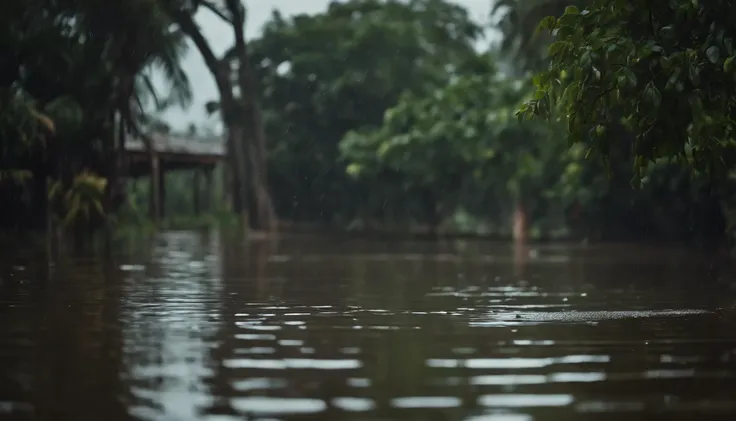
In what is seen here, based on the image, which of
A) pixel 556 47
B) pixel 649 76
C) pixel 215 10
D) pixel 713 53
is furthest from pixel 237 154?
pixel 713 53

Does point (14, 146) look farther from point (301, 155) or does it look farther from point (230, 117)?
point (301, 155)

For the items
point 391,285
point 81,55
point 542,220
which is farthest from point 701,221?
point 391,285

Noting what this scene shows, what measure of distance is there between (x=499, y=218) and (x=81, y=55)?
2915 cm

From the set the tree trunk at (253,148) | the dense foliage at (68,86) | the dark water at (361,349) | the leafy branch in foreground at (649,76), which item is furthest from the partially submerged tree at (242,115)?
the leafy branch in foreground at (649,76)

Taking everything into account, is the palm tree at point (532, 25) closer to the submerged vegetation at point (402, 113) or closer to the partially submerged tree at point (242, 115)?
the submerged vegetation at point (402, 113)

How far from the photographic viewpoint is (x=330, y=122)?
166 ft

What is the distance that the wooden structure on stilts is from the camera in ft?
128

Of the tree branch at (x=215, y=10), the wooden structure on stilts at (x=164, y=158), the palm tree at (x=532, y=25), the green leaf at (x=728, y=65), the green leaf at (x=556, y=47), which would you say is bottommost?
the green leaf at (x=728, y=65)

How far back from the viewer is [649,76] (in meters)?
8.73

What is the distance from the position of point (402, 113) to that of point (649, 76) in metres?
34.5

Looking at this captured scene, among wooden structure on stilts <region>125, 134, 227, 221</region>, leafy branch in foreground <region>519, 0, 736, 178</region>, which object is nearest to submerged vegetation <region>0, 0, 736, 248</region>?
leafy branch in foreground <region>519, 0, 736, 178</region>

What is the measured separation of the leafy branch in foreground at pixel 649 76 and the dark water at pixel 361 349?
1.42m

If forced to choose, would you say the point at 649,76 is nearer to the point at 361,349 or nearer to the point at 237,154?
the point at 361,349

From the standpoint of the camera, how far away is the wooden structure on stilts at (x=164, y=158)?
39.1 m
